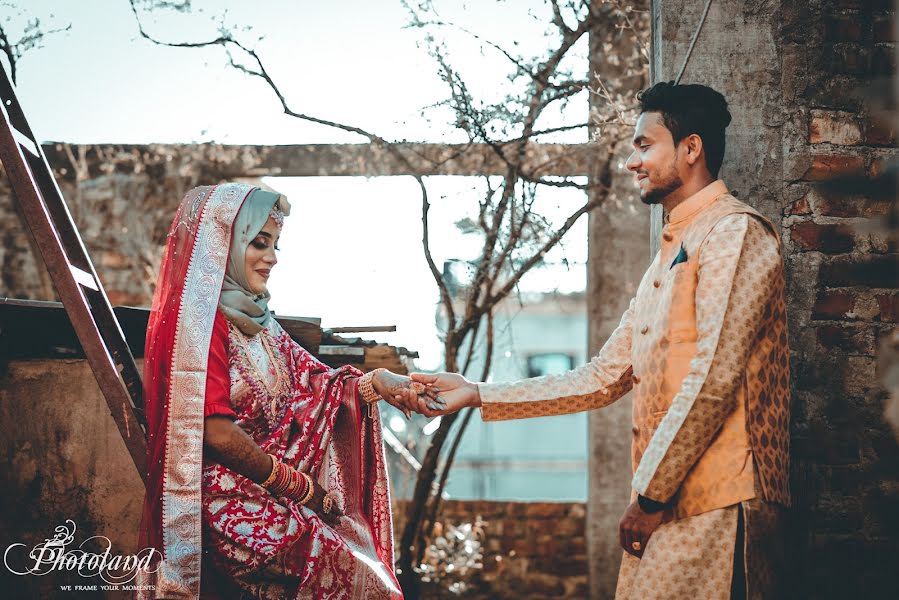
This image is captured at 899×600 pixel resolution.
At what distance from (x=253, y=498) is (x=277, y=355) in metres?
0.61

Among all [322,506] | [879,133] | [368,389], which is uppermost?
[879,133]

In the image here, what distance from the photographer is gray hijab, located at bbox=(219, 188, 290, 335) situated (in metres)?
3.69

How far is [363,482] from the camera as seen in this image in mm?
4023

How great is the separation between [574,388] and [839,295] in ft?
3.36

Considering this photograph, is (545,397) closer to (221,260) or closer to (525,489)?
(221,260)

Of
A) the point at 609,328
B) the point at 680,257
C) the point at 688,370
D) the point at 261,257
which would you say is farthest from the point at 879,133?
the point at 609,328

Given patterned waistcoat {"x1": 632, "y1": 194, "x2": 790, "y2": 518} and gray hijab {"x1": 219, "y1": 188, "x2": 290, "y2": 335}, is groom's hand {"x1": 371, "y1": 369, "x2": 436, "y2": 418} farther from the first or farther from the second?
patterned waistcoat {"x1": 632, "y1": 194, "x2": 790, "y2": 518}

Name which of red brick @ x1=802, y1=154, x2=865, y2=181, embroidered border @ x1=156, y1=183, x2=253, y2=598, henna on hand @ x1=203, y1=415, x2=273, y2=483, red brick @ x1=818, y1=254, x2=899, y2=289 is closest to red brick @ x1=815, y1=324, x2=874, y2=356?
red brick @ x1=818, y1=254, x2=899, y2=289

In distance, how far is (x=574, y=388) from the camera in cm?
346

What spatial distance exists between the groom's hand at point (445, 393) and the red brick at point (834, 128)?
5.21 feet

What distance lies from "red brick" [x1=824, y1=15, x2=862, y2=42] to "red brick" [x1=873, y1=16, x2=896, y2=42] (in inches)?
2.3

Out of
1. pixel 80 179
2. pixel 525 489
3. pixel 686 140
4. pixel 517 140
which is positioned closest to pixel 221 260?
pixel 686 140

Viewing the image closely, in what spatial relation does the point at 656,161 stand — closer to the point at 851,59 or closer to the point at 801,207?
the point at 801,207

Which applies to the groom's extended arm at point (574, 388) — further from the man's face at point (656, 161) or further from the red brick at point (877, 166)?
the red brick at point (877, 166)
